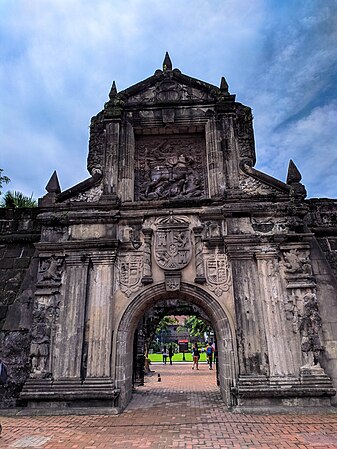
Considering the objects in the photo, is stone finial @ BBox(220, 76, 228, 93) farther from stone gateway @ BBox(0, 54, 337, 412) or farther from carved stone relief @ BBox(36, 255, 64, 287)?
carved stone relief @ BBox(36, 255, 64, 287)

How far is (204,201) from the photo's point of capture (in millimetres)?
9148

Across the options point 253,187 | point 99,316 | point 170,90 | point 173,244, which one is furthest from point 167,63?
point 99,316

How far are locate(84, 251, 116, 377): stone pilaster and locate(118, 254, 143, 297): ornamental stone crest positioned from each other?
265 millimetres

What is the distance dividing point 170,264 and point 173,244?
0.55m

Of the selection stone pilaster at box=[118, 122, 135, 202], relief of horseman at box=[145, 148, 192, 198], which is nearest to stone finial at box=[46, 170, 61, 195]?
stone pilaster at box=[118, 122, 135, 202]

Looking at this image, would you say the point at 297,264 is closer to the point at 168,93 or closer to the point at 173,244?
the point at 173,244

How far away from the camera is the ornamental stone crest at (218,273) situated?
838cm

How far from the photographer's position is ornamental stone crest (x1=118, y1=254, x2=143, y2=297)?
8500mm

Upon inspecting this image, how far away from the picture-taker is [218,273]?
848 centimetres

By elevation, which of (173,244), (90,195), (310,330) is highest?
(90,195)

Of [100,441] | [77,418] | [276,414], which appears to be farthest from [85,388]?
[276,414]

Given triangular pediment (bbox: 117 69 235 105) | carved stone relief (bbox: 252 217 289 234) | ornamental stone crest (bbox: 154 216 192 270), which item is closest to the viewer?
ornamental stone crest (bbox: 154 216 192 270)

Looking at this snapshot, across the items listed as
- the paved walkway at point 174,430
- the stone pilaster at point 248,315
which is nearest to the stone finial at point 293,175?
the stone pilaster at point 248,315

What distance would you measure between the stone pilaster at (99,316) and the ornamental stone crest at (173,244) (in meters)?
1.24
